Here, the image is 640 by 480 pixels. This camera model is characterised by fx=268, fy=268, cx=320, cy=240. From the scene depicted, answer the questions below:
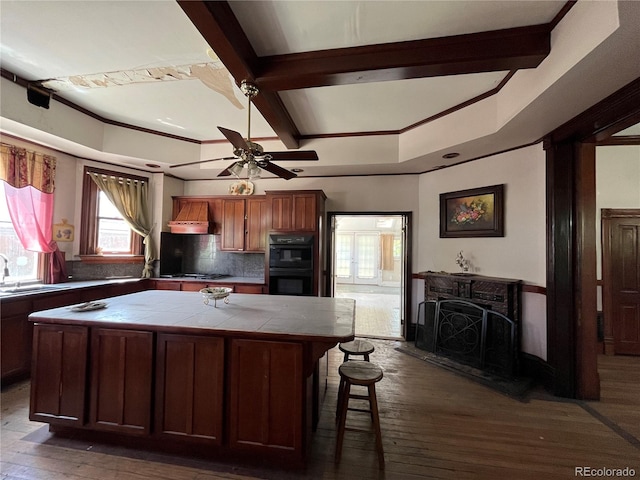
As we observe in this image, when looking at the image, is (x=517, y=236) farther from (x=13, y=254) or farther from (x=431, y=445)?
(x=13, y=254)

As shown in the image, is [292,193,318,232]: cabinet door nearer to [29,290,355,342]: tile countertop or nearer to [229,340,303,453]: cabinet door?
[29,290,355,342]: tile countertop

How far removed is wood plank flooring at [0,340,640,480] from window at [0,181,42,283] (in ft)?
4.29

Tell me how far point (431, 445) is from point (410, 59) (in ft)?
9.35

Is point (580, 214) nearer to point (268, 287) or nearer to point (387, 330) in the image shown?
point (387, 330)

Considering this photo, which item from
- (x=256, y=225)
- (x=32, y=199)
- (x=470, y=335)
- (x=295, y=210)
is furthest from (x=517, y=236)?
(x=32, y=199)

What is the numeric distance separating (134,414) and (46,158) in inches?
137

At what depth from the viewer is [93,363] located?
192 cm

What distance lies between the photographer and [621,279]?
3.58 meters

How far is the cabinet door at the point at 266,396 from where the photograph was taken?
5.59 feet

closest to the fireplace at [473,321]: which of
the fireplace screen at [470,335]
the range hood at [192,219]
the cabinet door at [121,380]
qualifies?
the fireplace screen at [470,335]

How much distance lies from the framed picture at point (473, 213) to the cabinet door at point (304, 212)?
1.91 metres

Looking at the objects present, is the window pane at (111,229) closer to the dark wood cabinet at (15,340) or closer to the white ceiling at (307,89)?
the white ceiling at (307,89)

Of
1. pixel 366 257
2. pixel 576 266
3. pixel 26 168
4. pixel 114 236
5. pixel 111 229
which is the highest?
pixel 26 168

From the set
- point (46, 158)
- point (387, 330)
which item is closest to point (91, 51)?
point (46, 158)
